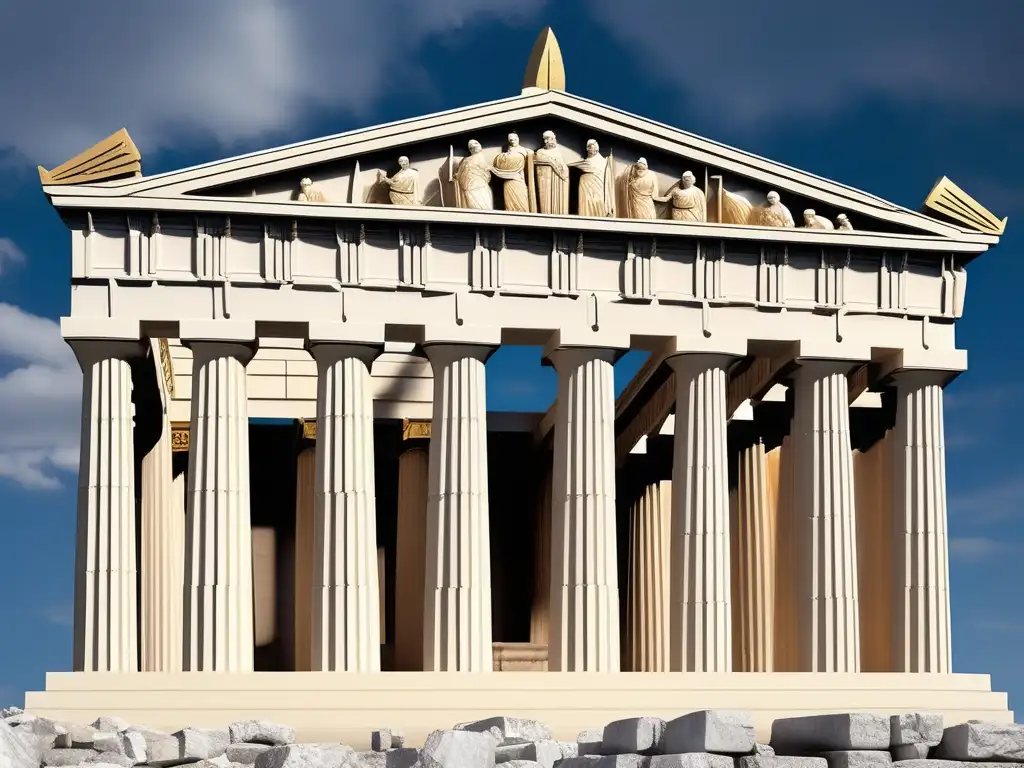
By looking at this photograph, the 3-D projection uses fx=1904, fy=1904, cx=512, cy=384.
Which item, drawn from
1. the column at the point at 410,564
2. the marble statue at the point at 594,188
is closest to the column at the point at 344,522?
the marble statue at the point at 594,188

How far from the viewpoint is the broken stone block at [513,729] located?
4047cm

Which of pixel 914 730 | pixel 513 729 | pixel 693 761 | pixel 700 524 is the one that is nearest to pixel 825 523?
pixel 700 524

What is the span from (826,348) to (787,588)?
795 centimetres

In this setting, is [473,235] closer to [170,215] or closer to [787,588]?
[170,215]

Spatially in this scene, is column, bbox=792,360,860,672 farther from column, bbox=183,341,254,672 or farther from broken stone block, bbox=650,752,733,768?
broken stone block, bbox=650,752,733,768

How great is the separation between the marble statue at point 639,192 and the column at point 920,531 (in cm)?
974

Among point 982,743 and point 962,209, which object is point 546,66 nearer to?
point 962,209

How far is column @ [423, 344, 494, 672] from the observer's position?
2140 inches

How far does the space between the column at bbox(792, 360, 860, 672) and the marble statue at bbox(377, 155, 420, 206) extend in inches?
521

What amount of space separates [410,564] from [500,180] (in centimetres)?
1571

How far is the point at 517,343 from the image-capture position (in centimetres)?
5800

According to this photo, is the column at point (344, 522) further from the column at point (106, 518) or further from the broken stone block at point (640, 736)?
the broken stone block at point (640, 736)

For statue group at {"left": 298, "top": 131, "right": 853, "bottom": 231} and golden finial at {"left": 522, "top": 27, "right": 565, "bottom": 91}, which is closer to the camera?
statue group at {"left": 298, "top": 131, "right": 853, "bottom": 231}

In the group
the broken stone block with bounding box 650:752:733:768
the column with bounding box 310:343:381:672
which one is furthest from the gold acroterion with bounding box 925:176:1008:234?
the broken stone block with bounding box 650:752:733:768
